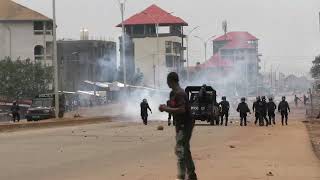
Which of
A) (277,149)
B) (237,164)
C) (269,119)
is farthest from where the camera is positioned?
(269,119)

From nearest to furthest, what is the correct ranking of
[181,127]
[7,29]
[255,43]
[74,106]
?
[181,127] < [74,106] < [7,29] < [255,43]

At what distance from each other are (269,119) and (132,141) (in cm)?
1588

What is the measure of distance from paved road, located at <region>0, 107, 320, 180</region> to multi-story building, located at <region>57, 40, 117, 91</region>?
77.4m

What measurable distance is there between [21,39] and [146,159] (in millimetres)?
76234

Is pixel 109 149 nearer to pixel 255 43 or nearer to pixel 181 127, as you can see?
pixel 181 127

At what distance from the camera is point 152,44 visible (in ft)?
412

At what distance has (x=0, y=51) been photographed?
91.4 meters

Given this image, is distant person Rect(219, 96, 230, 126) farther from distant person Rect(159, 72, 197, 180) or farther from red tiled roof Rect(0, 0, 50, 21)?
red tiled roof Rect(0, 0, 50, 21)

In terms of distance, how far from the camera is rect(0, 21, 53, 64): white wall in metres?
90.4

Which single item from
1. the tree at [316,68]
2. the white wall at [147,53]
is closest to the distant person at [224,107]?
the tree at [316,68]

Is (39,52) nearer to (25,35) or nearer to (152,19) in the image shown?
(25,35)

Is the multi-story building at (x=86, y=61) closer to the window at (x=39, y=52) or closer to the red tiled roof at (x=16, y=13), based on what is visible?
the window at (x=39, y=52)

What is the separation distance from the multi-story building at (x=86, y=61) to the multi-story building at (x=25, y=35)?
9.21 m

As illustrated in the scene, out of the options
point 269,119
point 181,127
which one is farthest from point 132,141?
point 269,119
